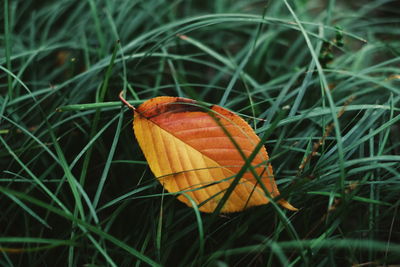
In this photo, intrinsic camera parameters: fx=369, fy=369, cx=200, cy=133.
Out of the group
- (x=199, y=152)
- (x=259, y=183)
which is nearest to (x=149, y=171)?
(x=199, y=152)

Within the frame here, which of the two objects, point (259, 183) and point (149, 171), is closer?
point (259, 183)

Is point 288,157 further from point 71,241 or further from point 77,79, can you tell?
point 77,79

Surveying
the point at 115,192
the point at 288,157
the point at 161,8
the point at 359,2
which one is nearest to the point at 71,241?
the point at 115,192

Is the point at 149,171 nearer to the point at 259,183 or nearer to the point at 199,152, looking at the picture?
the point at 199,152
